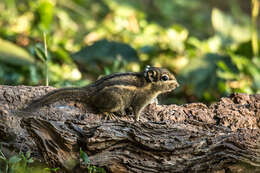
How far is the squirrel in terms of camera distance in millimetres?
4952

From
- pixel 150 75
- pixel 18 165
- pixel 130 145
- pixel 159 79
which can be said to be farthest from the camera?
pixel 159 79

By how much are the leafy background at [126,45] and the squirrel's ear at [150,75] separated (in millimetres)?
1745

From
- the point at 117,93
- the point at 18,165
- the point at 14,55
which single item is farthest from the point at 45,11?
the point at 18,165

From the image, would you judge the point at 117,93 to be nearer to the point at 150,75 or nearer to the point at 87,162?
the point at 150,75

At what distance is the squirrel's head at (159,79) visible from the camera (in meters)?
5.50

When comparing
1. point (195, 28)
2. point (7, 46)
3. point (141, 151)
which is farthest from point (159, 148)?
point (195, 28)

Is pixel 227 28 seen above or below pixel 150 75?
above

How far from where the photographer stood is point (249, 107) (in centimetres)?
535

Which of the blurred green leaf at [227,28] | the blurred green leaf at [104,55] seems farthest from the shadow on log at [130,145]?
the blurred green leaf at [227,28]

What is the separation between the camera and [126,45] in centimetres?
930

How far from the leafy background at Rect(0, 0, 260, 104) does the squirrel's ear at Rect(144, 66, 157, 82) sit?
A: 68.7 inches

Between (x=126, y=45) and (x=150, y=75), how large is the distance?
388 centimetres

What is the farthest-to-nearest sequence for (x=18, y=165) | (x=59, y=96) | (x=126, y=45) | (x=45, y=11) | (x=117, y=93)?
1. (x=45, y=11)
2. (x=126, y=45)
3. (x=117, y=93)
4. (x=59, y=96)
5. (x=18, y=165)

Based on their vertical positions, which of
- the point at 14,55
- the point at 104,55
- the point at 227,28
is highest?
the point at 227,28
